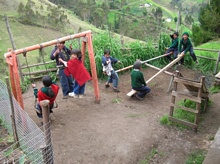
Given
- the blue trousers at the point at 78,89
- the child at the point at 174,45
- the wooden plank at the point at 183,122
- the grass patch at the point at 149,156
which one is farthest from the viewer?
the child at the point at 174,45

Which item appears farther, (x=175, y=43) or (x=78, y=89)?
(x=175, y=43)

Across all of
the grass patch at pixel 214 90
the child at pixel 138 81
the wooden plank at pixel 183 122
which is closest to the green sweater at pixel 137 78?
the child at pixel 138 81

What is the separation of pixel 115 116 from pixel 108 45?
11.0ft

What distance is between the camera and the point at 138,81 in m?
6.29

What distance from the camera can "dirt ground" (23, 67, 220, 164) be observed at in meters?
4.27

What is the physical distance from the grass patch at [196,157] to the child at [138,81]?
2437 millimetres

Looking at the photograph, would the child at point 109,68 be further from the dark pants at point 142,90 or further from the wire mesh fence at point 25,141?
the wire mesh fence at point 25,141

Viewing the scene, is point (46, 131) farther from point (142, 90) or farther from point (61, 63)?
point (142, 90)

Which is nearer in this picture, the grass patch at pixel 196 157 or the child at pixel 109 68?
the grass patch at pixel 196 157

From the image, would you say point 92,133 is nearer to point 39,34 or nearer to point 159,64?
point 159,64

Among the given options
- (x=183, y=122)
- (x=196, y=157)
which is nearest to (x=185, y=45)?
(x=183, y=122)

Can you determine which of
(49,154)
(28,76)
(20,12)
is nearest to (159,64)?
(28,76)

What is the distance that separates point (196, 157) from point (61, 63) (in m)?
3.53

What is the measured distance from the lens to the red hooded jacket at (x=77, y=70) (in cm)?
570
